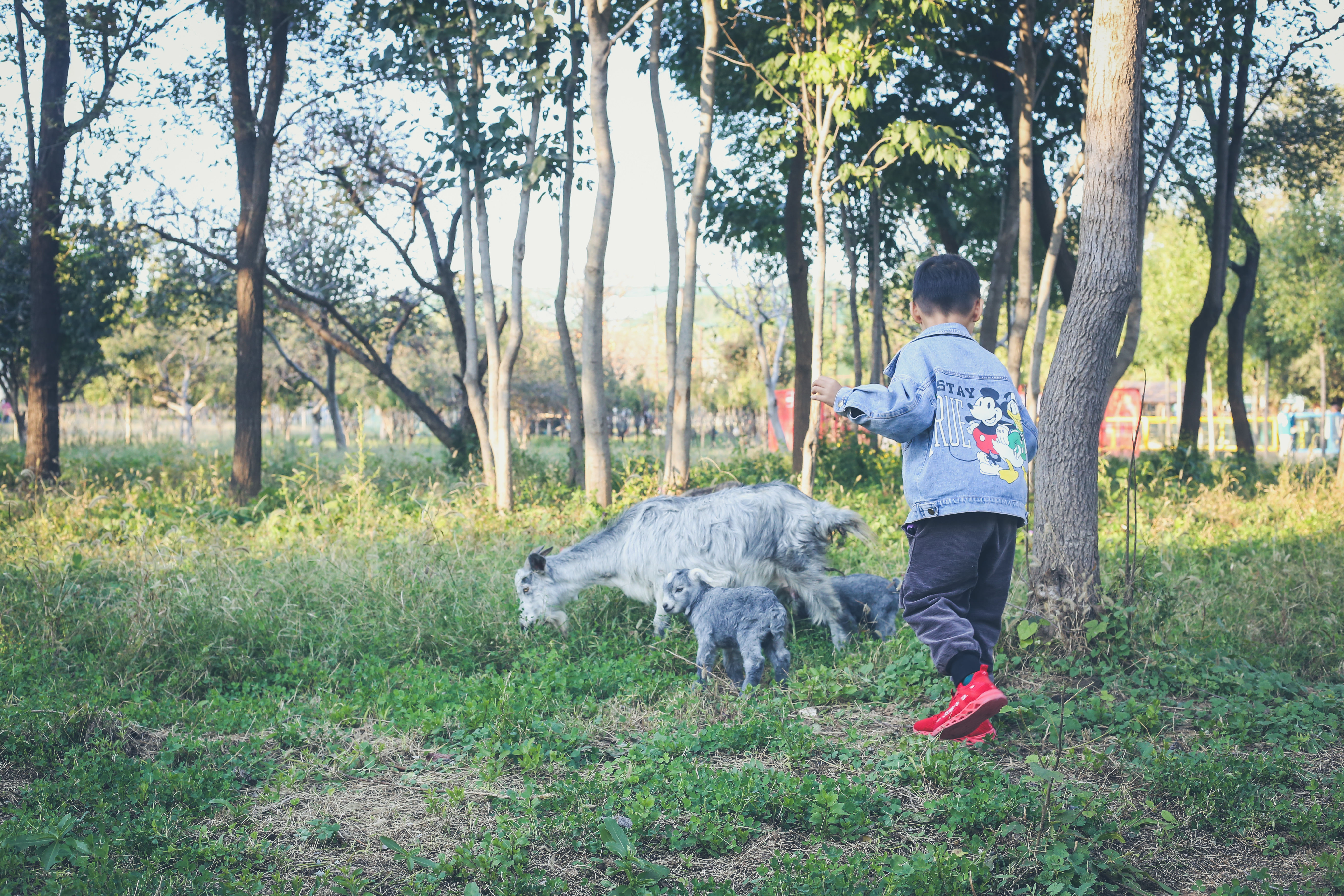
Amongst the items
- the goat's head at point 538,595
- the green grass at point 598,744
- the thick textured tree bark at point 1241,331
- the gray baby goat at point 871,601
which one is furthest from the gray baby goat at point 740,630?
the thick textured tree bark at point 1241,331

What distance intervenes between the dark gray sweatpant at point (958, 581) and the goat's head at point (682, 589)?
4.75ft

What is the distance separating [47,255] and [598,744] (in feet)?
41.2

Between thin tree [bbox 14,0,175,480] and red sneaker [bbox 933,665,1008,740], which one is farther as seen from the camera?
thin tree [bbox 14,0,175,480]

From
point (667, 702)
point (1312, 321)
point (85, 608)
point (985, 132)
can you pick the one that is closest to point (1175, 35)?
point (985, 132)

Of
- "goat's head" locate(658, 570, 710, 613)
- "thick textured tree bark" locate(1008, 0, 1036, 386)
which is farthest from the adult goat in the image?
→ "thick textured tree bark" locate(1008, 0, 1036, 386)

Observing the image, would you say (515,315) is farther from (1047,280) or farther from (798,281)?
(1047,280)

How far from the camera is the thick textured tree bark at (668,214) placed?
9.62 meters

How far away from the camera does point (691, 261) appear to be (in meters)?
9.41

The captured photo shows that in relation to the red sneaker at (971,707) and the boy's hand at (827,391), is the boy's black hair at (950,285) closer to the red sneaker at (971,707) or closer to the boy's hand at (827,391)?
the boy's hand at (827,391)

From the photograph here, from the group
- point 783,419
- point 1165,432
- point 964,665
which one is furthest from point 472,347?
point 1165,432

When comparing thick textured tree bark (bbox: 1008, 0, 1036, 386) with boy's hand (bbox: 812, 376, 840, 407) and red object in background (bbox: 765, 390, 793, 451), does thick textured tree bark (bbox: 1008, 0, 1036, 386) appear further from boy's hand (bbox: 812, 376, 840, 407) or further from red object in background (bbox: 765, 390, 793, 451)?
red object in background (bbox: 765, 390, 793, 451)

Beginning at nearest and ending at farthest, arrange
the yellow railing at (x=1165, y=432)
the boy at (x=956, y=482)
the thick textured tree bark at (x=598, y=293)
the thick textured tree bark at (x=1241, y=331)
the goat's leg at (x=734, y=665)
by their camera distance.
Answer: the boy at (x=956, y=482) < the goat's leg at (x=734, y=665) < the thick textured tree bark at (x=598, y=293) < the thick textured tree bark at (x=1241, y=331) < the yellow railing at (x=1165, y=432)

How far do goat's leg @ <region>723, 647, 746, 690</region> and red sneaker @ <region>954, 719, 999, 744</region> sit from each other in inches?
54.2

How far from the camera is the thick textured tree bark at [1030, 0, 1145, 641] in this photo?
4.73 meters
